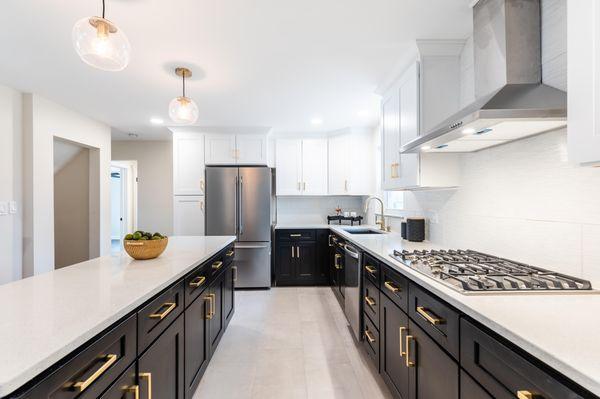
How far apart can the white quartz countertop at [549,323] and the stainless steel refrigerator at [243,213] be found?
3.07 meters

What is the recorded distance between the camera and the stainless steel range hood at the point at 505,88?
121 cm

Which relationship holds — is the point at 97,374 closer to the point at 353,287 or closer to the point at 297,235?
the point at 353,287

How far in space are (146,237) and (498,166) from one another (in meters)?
2.20

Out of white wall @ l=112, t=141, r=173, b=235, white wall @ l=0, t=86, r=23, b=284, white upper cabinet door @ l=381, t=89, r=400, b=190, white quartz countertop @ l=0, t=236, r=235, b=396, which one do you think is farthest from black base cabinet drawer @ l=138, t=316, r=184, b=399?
white wall @ l=112, t=141, r=173, b=235

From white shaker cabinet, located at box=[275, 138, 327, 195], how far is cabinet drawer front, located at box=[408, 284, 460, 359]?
3236mm

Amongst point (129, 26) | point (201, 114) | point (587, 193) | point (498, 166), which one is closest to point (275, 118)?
point (201, 114)

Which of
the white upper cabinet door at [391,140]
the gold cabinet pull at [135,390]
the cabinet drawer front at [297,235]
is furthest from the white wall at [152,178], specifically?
the gold cabinet pull at [135,390]

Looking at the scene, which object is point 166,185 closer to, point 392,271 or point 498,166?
point 392,271

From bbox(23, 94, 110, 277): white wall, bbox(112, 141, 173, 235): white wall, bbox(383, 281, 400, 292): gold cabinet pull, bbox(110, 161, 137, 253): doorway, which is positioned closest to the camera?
bbox(383, 281, 400, 292): gold cabinet pull

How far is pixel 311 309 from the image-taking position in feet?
11.0

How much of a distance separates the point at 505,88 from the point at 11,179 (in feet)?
14.2

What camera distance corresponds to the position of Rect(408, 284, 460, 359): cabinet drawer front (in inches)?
43.5

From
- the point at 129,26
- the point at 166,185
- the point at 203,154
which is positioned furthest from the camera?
the point at 166,185

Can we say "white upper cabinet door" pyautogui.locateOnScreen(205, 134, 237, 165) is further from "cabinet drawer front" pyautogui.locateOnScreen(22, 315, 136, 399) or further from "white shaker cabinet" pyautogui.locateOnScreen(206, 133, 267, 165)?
"cabinet drawer front" pyautogui.locateOnScreen(22, 315, 136, 399)
